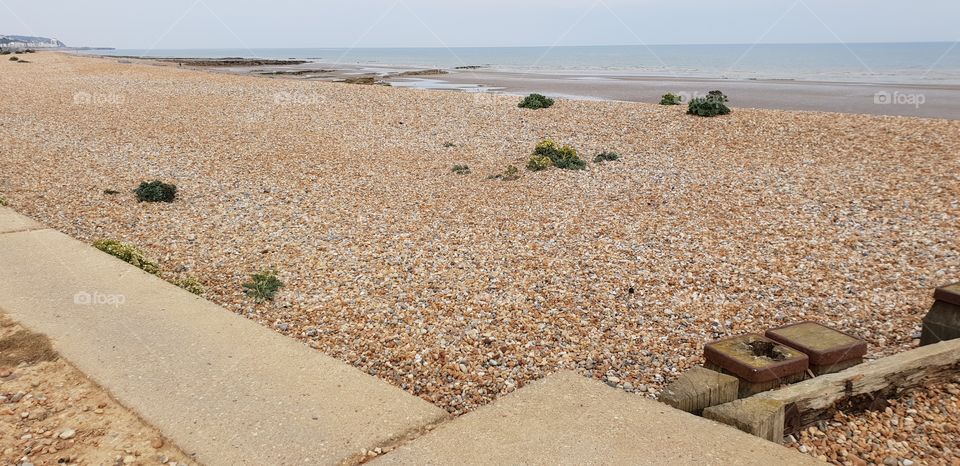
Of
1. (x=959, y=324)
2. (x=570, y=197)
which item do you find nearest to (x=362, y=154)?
(x=570, y=197)

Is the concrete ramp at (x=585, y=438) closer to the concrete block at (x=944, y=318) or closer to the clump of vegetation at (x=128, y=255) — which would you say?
the concrete block at (x=944, y=318)

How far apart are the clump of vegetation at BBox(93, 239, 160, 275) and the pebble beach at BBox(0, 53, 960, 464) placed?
31 cm

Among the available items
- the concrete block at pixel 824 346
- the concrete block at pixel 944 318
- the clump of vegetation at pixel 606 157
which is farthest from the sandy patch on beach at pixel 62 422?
the clump of vegetation at pixel 606 157

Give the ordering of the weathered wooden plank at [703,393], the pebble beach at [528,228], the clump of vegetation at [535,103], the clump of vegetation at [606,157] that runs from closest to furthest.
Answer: the weathered wooden plank at [703,393], the pebble beach at [528,228], the clump of vegetation at [606,157], the clump of vegetation at [535,103]

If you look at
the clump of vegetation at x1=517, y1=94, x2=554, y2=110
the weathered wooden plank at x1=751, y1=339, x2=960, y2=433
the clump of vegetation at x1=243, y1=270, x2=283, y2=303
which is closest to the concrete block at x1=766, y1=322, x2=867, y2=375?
the weathered wooden plank at x1=751, y1=339, x2=960, y2=433

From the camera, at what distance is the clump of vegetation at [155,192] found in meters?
10.7

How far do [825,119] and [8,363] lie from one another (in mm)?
17834

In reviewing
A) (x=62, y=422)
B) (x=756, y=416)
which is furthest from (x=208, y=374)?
(x=756, y=416)

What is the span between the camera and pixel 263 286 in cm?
677

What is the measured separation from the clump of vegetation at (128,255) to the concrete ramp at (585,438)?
202 inches

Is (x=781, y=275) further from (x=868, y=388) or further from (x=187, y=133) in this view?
(x=187, y=133)

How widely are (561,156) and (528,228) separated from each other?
5.16 meters

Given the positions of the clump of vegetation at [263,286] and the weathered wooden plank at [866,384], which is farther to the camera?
the clump of vegetation at [263,286]

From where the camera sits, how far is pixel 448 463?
3.35 m
